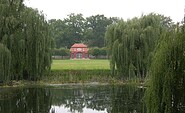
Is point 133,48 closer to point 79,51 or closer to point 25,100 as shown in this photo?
point 25,100

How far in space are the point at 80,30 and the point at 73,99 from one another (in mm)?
78535

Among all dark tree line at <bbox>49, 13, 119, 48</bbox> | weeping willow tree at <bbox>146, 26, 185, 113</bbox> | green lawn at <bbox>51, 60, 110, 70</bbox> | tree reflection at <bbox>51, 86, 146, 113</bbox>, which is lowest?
tree reflection at <bbox>51, 86, 146, 113</bbox>

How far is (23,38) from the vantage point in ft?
96.4

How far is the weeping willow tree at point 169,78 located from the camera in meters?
10.8

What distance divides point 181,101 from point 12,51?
20.2 meters

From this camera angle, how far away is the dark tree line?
95188mm

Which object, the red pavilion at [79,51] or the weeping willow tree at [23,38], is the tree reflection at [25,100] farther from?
the red pavilion at [79,51]

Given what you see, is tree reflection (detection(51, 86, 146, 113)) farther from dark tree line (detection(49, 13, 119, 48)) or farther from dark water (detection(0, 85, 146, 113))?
dark tree line (detection(49, 13, 119, 48))

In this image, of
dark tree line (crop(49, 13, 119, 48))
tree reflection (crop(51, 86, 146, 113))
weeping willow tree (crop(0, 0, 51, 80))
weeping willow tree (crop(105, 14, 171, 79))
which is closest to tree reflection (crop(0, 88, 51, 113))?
tree reflection (crop(51, 86, 146, 113))

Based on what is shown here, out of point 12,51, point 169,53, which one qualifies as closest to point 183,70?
point 169,53

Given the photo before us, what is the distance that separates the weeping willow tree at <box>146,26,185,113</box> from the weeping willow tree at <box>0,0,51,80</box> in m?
18.4

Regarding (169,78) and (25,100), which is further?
(25,100)

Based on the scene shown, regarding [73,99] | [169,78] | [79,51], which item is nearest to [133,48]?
[73,99]

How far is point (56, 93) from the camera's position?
2520 cm
